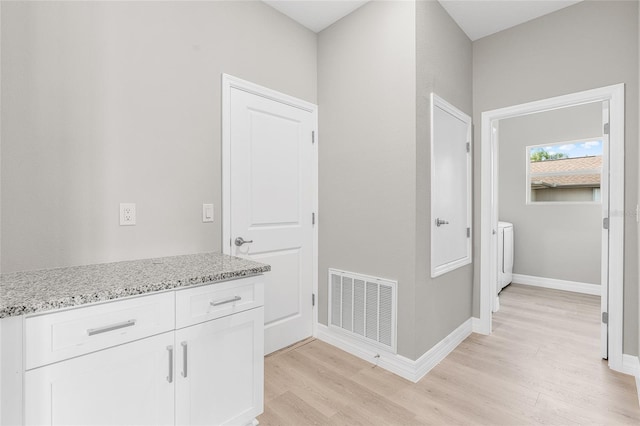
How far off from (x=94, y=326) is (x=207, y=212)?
1034 millimetres

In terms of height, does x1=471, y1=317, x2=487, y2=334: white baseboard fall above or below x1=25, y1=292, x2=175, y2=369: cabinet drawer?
below

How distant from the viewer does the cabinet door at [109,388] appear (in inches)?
40.6

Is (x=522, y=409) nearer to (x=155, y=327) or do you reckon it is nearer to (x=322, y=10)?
(x=155, y=327)

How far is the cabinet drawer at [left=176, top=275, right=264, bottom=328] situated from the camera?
1346mm

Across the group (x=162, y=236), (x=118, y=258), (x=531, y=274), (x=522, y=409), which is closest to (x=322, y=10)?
(x=162, y=236)

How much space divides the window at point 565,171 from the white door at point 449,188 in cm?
246

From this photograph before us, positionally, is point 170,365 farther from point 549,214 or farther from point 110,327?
point 549,214

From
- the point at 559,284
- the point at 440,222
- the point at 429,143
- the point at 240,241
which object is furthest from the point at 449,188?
the point at 559,284

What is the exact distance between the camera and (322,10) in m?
2.51

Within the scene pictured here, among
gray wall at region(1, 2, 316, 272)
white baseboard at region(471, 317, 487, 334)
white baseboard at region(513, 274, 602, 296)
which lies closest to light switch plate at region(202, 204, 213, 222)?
gray wall at region(1, 2, 316, 272)

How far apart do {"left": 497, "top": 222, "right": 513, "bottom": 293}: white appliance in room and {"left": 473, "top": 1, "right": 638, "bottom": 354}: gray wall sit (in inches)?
54.5

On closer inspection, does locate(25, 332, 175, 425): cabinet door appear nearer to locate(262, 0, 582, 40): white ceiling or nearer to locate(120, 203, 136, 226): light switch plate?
locate(120, 203, 136, 226): light switch plate

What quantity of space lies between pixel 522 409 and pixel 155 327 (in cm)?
205

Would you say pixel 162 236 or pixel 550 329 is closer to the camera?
pixel 162 236
